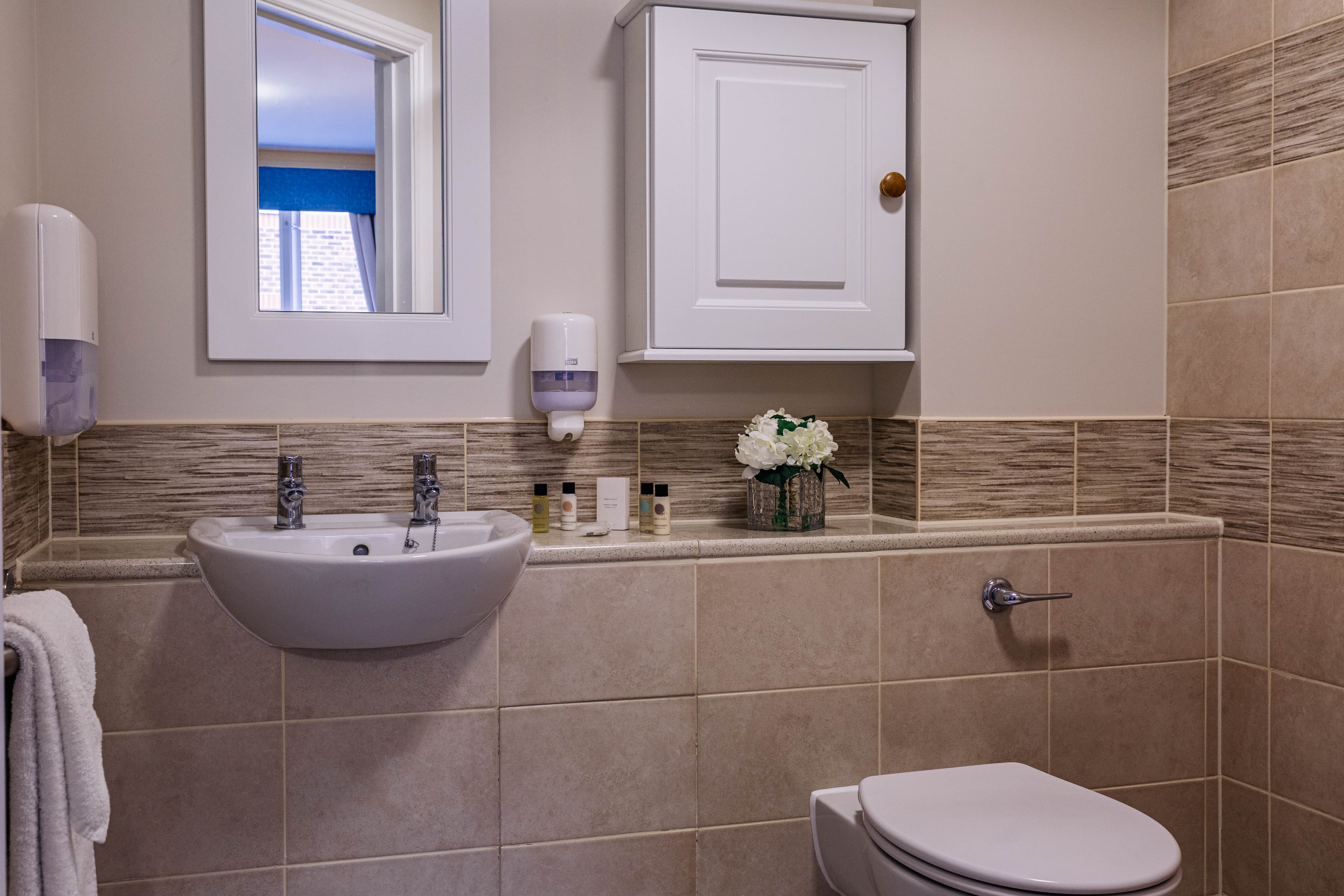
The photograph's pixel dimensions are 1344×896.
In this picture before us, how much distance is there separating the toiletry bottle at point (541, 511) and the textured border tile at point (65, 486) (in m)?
0.76

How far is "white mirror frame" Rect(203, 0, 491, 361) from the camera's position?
1.74m

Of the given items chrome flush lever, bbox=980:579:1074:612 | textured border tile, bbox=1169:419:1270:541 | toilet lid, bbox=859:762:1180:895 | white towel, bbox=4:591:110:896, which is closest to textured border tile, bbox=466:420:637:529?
chrome flush lever, bbox=980:579:1074:612

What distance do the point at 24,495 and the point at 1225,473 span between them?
2.06 m

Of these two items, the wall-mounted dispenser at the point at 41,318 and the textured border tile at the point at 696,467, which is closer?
the wall-mounted dispenser at the point at 41,318

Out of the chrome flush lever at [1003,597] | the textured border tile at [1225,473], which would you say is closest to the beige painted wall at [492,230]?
the chrome flush lever at [1003,597]

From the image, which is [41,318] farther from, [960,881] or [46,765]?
[960,881]

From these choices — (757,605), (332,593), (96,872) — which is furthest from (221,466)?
(757,605)

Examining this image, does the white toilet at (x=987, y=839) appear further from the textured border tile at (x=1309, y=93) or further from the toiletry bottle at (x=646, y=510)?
the textured border tile at (x=1309, y=93)

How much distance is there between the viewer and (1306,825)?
1782 millimetres

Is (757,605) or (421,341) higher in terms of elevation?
(421,341)

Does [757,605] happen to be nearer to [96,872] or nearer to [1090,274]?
[1090,274]

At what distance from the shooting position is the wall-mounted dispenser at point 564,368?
1.82m

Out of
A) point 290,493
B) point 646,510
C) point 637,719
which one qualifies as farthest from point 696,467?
point 290,493

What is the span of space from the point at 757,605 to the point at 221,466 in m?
0.95
